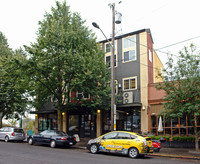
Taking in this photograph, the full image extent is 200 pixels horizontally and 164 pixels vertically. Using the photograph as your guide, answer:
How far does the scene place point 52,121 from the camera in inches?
1156

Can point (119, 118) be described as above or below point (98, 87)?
below

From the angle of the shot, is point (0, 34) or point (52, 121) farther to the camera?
point (0, 34)

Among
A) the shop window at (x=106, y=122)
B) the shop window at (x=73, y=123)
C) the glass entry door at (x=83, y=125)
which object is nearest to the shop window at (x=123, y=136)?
the shop window at (x=106, y=122)

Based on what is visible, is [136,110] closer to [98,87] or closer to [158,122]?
[158,122]

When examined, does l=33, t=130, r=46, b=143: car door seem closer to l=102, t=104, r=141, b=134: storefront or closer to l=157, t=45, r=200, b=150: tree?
l=102, t=104, r=141, b=134: storefront

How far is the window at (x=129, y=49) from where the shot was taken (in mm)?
23419

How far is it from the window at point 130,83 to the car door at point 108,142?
9376mm

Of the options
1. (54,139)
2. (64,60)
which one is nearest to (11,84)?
(64,60)

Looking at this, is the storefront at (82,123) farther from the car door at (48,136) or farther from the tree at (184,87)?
the tree at (184,87)

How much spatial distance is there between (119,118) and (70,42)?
9.32 meters

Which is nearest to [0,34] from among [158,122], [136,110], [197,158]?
[136,110]

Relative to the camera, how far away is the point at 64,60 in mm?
18719

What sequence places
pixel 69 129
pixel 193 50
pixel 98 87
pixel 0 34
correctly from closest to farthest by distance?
pixel 193 50
pixel 98 87
pixel 69 129
pixel 0 34

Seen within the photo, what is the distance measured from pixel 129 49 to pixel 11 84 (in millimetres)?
13573
